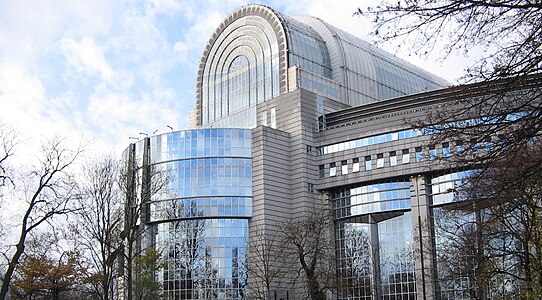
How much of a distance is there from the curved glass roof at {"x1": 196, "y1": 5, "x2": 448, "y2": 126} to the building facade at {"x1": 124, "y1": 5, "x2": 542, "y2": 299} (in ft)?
1.23

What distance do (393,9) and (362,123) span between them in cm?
6506

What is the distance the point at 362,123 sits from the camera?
79750mm

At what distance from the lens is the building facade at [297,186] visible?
7588 centimetres

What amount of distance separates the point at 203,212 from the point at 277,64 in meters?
23.3

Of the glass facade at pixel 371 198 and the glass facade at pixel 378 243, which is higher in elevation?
the glass facade at pixel 371 198

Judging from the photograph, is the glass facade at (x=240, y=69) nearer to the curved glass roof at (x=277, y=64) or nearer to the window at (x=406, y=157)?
the curved glass roof at (x=277, y=64)

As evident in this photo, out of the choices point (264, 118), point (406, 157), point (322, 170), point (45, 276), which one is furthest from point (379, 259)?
point (45, 276)

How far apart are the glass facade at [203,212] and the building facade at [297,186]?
0.12m

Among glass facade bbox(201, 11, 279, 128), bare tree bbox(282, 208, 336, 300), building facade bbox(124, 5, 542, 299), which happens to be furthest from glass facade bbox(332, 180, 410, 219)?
glass facade bbox(201, 11, 279, 128)

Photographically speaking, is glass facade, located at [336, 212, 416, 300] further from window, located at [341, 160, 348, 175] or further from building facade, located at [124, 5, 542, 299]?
window, located at [341, 160, 348, 175]

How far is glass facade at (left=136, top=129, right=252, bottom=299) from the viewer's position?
252 feet

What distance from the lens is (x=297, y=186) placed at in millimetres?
82312

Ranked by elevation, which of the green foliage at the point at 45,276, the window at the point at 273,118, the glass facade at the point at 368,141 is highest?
the window at the point at 273,118

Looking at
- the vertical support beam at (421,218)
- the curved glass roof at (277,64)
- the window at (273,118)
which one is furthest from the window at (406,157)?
the window at (273,118)
